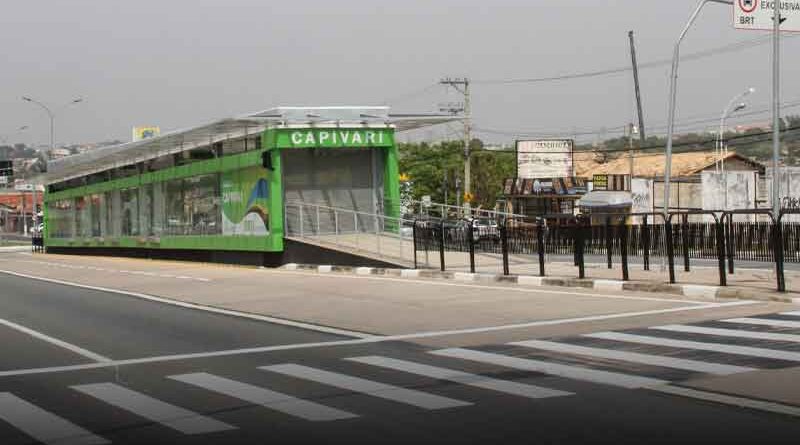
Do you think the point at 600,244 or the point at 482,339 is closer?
the point at 482,339

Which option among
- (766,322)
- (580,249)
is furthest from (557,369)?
(580,249)

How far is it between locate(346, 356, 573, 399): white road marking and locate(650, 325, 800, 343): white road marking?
13.0 ft

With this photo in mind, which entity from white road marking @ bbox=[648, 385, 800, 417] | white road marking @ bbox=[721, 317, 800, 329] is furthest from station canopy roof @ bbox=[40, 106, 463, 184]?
white road marking @ bbox=[648, 385, 800, 417]

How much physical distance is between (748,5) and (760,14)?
0.84ft

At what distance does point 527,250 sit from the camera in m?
27.8

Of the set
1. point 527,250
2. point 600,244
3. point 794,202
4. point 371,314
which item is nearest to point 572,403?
point 371,314

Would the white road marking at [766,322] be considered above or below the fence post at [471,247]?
below

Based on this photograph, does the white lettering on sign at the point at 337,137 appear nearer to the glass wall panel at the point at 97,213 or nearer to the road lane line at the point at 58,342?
the road lane line at the point at 58,342

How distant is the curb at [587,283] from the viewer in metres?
16.6

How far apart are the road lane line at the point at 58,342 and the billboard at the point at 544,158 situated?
54911mm

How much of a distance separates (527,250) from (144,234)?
20666 mm

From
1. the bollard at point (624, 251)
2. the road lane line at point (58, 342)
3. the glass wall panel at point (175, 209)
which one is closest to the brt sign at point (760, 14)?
the bollard at point (624, 251)

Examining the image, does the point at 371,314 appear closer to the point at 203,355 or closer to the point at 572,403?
the point at 203,355

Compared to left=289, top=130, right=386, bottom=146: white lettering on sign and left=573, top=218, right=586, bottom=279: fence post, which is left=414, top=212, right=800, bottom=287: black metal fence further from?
left=289, top=130, right=386, bottom=146: white lettering on sign
